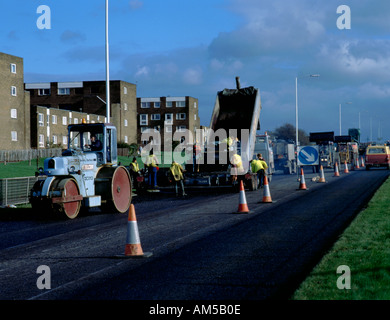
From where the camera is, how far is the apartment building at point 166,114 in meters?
112

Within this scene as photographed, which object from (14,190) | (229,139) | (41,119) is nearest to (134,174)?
(229,139)

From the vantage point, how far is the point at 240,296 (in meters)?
6.41

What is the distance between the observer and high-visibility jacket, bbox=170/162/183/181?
23266 millimetres

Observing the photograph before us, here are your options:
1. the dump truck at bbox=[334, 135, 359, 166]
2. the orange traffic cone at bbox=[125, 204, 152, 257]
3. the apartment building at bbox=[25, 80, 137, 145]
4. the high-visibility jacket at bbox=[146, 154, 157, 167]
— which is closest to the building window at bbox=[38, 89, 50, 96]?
the apartment building at bbox=[25, 80, 137, 145]

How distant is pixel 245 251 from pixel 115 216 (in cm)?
737

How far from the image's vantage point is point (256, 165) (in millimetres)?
25031

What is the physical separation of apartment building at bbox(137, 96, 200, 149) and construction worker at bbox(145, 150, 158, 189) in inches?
3340

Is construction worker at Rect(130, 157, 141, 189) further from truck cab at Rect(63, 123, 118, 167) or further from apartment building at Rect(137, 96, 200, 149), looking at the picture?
apartment building at Rect(137, 96, 200, 149)

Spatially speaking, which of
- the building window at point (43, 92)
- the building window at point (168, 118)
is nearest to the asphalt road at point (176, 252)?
the building window at point (43, 92)

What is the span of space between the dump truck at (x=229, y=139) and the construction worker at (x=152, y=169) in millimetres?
1631

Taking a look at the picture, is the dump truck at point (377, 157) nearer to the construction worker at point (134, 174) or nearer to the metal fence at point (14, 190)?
the construction worker at point (134, 174)

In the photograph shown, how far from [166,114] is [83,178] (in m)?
97.6
